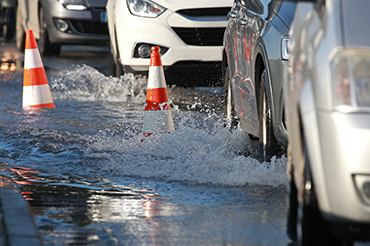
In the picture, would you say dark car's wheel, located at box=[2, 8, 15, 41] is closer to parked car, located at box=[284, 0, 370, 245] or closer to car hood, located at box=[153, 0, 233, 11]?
car hood, located at box=[153, 0, 233, 11]

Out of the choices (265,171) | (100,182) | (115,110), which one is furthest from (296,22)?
(115,110)

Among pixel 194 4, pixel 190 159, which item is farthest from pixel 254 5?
pixel 194 4

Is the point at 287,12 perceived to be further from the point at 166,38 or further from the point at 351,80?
the point at 166,38

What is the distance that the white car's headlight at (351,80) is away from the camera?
8.30 ft

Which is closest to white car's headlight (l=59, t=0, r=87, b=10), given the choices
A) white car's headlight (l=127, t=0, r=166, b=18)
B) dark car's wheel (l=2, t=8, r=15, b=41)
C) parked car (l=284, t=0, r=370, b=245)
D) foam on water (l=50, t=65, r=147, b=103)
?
foam on water (l=50, t=65, r=147, b=103)

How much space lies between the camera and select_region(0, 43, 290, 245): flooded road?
360 cm

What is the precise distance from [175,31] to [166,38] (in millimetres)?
161

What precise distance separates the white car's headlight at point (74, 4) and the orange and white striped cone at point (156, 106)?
6.35m

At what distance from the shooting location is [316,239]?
2732 millimetres

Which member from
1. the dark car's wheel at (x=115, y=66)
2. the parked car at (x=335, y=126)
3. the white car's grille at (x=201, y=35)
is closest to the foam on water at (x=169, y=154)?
the white car's grille at (x=201, y=35)

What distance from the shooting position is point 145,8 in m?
8.48

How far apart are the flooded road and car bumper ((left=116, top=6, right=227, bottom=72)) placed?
0.72 metres

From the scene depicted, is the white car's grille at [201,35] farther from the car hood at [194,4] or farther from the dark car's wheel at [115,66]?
the dark car's wheel at [115,66]

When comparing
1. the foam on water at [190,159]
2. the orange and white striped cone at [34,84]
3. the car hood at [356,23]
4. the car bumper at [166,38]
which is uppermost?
the car bumper at [166,38]
